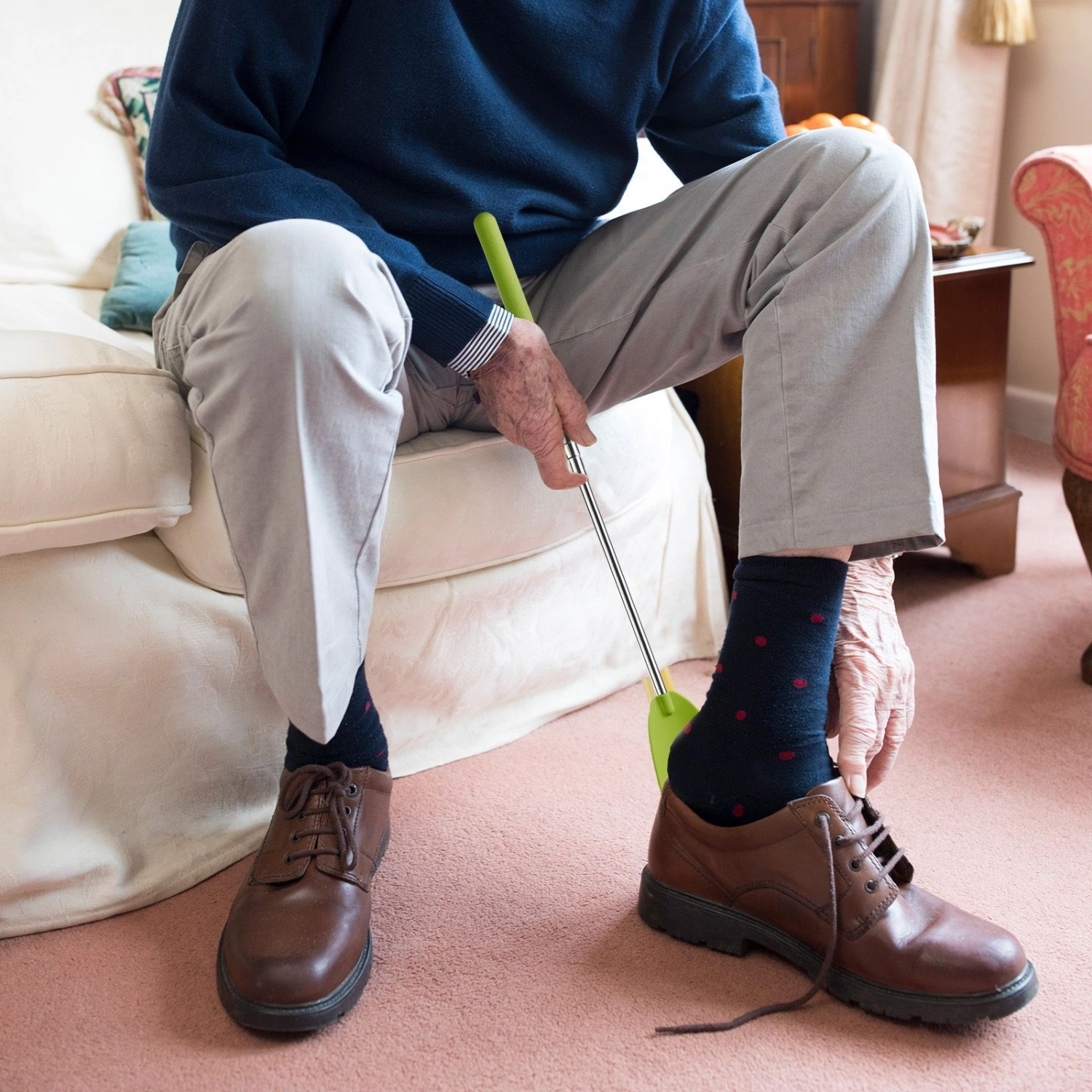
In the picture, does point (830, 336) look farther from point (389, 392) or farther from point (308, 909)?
point (308, 909)

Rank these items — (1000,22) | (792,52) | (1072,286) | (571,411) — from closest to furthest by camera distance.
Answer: (571,411) → (1072,286) → (1000,22) → (792,52)

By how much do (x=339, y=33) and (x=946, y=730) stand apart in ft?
3.19

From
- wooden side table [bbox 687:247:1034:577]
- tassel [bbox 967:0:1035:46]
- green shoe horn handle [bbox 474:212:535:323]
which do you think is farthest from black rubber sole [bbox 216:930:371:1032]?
tassel [bbox 967:0:1035:46]

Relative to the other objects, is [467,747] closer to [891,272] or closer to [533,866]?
[533,866]

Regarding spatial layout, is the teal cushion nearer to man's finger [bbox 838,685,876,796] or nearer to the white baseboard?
man's finger [bbox 838,685,876,796]

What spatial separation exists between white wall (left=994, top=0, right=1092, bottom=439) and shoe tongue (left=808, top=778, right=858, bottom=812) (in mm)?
1772

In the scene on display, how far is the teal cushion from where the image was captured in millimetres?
1565

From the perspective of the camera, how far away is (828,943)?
822 millimetres

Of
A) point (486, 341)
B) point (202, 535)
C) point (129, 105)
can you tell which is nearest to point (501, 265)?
point (486, 341)

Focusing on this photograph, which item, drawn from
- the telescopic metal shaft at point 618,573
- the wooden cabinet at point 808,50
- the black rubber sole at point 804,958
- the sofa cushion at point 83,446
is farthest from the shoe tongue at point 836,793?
the wooden cabinet at point 808,50

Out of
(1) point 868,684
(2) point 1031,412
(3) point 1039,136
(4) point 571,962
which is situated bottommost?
(2) point 1031,412

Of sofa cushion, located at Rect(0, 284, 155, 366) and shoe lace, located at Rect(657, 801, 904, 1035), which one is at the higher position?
sofa cushion, located at Rect(0, 284, 155, 366)

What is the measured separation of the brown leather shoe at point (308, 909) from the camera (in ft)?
2.68

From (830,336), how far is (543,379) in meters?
0.26
